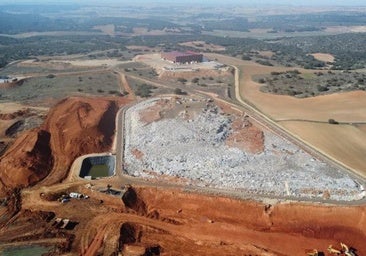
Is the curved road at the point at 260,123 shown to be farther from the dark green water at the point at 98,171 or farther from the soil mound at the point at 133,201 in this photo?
the dark green water at the point at 98,171

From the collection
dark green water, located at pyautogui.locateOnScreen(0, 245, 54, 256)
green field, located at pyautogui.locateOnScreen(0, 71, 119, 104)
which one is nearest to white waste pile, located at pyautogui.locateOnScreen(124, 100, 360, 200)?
dark green water, located at pyautogui.locateOnScreen(0, 245, 54, 256)

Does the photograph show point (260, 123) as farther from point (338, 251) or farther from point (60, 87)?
point (60, 87)

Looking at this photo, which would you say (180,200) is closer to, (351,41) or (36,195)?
(36,195)

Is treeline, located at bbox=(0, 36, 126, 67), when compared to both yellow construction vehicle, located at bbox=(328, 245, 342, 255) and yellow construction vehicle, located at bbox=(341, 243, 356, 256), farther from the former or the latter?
yellow construction vehicle, located at bbox=(341, 243, 356, 256)

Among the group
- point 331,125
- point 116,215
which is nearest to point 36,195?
point 116,215

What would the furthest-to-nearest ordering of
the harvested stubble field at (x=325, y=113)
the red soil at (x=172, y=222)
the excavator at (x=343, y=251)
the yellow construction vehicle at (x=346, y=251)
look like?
the harvested stubble field at (x=325, y=113)
the red soil at (x=172, y=222)
the excavator at (x=343, y=251)
the yellow construction vehicle at (x=346, y=251)

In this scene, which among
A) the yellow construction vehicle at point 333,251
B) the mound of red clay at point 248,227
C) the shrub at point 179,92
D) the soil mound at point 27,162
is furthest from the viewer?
the shrub at point 179,92

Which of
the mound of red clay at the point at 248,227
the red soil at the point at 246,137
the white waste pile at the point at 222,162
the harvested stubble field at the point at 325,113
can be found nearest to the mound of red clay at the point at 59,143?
the white waste pile at the point at 222,162
